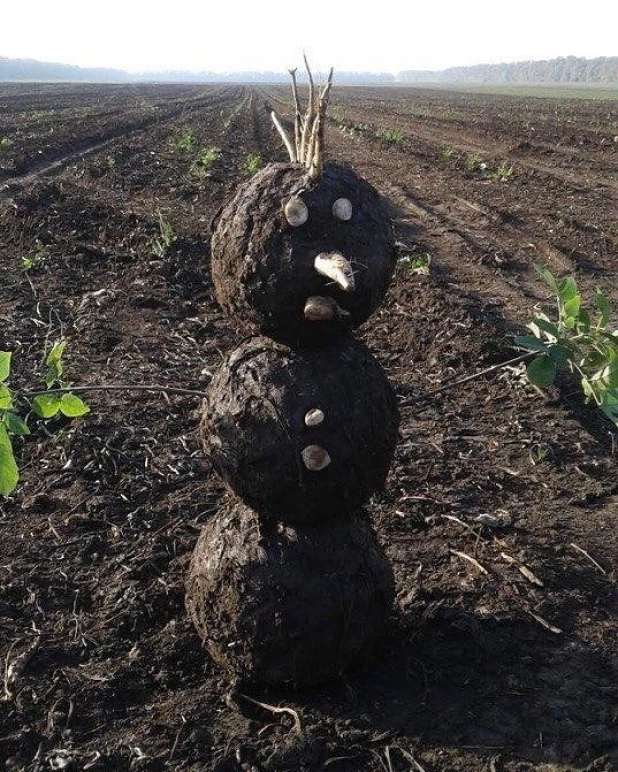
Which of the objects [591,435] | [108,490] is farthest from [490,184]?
[108,490]

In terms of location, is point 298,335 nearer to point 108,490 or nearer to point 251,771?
point 251,771

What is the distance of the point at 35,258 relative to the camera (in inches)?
320

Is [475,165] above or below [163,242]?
above

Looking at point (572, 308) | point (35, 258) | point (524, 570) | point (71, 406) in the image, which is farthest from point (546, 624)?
point (35, 258)

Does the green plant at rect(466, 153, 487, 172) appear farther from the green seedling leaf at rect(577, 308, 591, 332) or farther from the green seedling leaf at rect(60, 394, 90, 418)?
the green seedling leaf at rect(60, 394, 90, 418)

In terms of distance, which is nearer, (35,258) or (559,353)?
(559,353)

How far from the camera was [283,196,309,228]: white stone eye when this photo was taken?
2201 millimetres

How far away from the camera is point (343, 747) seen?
2.33 m

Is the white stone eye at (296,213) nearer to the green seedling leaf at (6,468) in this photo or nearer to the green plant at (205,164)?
the green seedling leaf at (6,468)

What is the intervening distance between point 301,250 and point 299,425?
1.74 ft

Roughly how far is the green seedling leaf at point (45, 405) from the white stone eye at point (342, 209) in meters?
1.05

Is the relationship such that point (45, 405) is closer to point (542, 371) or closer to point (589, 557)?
point (542, 371)

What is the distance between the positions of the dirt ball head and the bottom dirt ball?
2.23 ft

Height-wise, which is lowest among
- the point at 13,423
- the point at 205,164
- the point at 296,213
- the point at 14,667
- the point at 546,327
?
the point at 14,667
